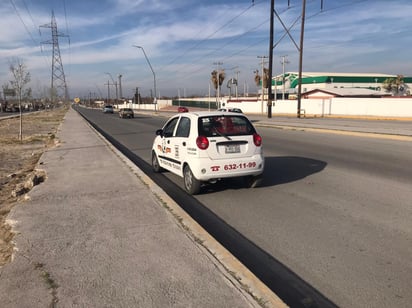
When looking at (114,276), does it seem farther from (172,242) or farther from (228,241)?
(228,241)

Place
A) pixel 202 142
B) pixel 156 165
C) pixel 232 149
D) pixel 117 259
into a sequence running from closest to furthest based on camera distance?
pixel 117 259
pixel 202 142
pixel 232 149
pixel 156 165

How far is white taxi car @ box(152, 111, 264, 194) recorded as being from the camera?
719cm

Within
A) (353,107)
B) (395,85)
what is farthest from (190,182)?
(395,85)

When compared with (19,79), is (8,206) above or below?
below

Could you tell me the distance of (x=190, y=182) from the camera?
7.46 m

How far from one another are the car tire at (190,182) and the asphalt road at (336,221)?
17cm

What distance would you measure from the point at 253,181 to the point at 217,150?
3.63ft

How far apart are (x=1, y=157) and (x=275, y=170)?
32.8 feet

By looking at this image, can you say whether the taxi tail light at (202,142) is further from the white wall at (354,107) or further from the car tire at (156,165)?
the white wall at (354,107)

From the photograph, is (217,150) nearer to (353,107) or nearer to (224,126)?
(224,126)

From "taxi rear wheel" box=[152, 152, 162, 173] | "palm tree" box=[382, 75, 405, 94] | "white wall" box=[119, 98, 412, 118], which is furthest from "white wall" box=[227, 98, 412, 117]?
"palm tree" box=[382, 75, 405, 94]

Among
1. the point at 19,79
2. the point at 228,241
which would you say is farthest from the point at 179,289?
the point at 19,79

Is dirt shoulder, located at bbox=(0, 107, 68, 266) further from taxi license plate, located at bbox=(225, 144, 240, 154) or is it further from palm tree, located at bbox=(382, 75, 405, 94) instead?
palm tree, located at bbox=(382, 75, 405, 94)

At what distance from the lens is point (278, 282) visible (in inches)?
150
